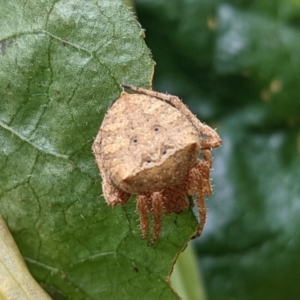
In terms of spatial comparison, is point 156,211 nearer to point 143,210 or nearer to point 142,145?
point 143,210

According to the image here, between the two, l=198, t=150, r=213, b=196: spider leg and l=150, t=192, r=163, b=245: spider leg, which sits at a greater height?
l=198, t=150, r=213, b=196: spider leg

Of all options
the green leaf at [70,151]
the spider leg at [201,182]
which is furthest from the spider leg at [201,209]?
the green leaf at [70,151]

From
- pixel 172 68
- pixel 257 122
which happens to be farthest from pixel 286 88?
pixel 172 68

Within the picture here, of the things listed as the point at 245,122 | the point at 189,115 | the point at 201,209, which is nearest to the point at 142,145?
the point at 189,115

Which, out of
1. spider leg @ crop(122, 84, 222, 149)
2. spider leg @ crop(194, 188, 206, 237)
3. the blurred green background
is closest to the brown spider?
spider leg @ crop(122, 84, 222, 149)

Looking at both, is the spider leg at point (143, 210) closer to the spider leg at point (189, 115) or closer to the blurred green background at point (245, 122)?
the spider leg at point (189, 115)

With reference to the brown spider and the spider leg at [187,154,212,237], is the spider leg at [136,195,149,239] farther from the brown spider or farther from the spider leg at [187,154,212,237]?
the spider leg at [187,154,212,237]
